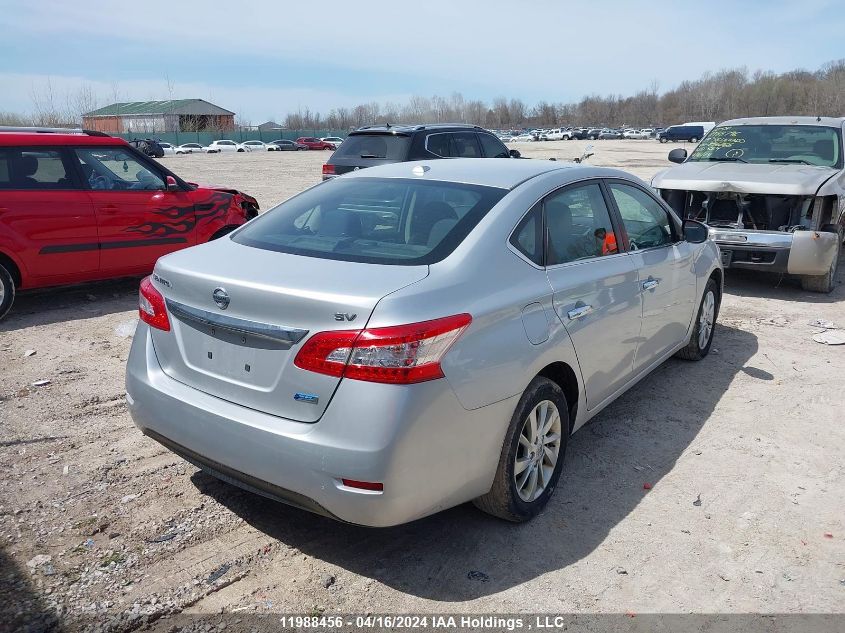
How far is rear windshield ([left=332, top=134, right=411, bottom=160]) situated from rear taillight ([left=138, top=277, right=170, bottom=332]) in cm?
750

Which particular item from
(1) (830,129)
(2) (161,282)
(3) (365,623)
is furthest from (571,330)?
(1) (830,129)

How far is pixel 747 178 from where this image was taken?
8.20 metres

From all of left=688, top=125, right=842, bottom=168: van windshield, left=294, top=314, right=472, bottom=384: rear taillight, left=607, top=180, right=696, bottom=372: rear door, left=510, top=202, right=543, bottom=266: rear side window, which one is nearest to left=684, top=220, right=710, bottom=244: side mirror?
left=607, top=180, right=696, bottom=372: rear door

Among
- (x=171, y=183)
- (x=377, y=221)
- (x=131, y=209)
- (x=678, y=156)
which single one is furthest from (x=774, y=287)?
(x=131, y=209)

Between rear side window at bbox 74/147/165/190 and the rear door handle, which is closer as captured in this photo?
the rear door handle

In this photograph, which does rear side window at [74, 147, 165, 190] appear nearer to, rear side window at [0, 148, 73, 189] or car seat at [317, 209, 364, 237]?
rear side window at [0, 148, 73, 189]

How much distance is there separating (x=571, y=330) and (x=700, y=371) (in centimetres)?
271

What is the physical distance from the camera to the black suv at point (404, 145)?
10.8 m

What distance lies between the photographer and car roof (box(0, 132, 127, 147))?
6875 mm

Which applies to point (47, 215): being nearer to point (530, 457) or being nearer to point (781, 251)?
point (530, 457)

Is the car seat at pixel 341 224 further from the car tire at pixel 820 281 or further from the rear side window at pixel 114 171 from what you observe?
the car tire at pixel 820 281

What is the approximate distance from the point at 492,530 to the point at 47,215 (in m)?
5.62

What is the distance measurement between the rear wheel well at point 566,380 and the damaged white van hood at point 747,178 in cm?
524

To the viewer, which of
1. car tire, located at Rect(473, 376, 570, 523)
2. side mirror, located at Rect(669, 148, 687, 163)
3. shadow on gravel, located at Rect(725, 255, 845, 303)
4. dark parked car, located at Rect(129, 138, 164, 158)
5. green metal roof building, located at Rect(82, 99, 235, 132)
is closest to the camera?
car tire, located at Rect(473, 376, 570, 523)
